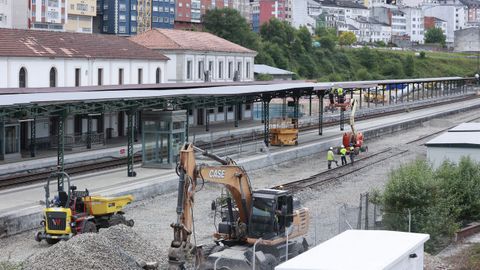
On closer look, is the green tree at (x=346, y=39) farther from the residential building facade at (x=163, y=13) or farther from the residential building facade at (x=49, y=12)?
the residential building facade at (x=49, y=12)

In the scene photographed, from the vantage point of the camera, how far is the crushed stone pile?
1627cm

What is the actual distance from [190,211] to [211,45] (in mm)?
46760

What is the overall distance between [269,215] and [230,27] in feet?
287

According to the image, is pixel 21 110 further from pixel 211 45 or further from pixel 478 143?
pixel 211 45

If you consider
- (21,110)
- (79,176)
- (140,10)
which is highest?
(140,10)

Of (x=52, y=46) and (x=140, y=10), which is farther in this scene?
(x=140, y=10)

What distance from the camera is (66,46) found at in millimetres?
45656

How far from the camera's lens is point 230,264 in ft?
54.1

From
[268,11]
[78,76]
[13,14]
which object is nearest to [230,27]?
[13,14]

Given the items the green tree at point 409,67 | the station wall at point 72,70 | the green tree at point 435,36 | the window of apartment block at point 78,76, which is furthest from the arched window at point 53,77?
the green tree at point 435,36

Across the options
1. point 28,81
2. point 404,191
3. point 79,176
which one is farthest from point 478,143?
point 28,81

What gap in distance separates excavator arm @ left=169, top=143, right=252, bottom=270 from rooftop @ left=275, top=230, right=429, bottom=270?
2510 mm

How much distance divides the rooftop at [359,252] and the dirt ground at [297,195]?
9.40 feet

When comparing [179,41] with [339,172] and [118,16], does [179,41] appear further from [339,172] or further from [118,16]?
[118,16]
